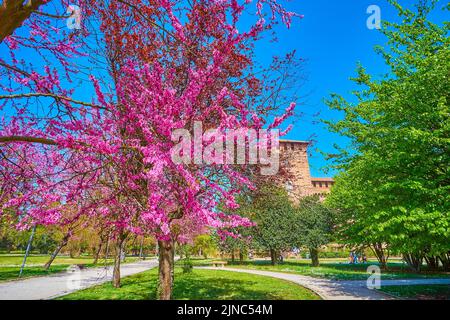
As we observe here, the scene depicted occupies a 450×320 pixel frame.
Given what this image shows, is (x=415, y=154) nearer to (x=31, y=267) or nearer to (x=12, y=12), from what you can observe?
(x=12, y=12)

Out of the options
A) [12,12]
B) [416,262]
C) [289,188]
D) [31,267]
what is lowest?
[31,267]

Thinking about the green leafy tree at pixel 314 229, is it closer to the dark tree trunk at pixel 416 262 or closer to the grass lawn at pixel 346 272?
the grass lawn at pixel 346 272

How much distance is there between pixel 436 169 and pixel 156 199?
10488mm

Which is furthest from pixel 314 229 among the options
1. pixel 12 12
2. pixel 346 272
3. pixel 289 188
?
pixel 12 12

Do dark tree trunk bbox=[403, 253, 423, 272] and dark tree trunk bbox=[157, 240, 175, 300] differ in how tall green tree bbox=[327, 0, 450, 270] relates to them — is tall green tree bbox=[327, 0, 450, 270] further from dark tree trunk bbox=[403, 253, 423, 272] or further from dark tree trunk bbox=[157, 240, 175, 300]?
dark tree trunk bbox=[403, 253, 423, 272]

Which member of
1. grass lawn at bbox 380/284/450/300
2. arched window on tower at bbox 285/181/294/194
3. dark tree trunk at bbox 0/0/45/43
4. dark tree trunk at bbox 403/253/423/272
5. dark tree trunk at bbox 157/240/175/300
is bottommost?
dark tree trunk at bbox 403/253/423/272

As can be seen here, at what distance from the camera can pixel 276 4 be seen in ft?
14.3

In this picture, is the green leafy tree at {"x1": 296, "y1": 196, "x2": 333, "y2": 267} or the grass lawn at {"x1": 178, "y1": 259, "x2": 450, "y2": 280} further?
the green leafy tree at {"x1": 296, "y1": 196, "x2": 333, "y2": 267}

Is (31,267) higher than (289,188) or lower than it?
lower

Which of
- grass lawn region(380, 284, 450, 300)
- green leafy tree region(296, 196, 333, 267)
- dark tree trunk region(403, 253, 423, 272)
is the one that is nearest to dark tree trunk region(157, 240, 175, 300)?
grass lawn region(380, 284, 450, 300)

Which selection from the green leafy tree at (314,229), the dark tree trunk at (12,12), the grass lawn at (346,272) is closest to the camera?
the dark tree trunk at (12,12)

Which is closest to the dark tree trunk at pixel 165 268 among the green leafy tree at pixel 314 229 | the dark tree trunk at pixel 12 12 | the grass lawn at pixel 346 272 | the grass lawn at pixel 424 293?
the dark tree trunk at pixel 12 12
